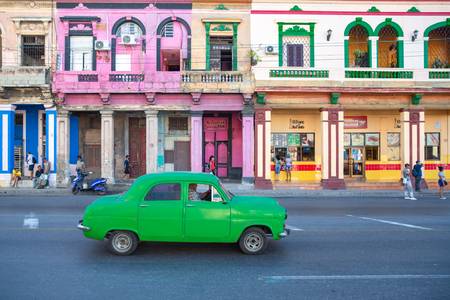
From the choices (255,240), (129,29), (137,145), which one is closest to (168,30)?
(129,29)

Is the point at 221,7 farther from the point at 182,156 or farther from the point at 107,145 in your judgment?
the point at 107,145

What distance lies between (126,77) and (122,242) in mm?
15637

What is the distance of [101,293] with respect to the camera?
5.50 metres

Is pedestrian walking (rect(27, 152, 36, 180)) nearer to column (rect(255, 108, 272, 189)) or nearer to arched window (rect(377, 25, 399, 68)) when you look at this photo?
column (rect(255, 108, 272, 189))

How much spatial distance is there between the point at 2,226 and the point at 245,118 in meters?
14.1

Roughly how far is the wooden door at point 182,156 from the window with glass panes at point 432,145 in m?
14.0

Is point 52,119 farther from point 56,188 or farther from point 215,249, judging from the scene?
point 215,249

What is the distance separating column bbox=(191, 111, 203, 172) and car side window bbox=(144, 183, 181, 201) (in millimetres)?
14473

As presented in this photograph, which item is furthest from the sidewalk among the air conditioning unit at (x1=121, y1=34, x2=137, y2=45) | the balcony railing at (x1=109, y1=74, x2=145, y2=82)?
the air conditioning unit at (x1=121, y1=34, x2=137, y2=45)

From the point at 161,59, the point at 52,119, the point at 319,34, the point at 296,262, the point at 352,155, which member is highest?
the point at 319,34

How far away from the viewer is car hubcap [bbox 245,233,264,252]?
25.3 feet

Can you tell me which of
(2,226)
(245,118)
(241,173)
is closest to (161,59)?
(245,118)

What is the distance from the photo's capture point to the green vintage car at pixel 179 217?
7.46m

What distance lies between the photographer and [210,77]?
2197 cm
